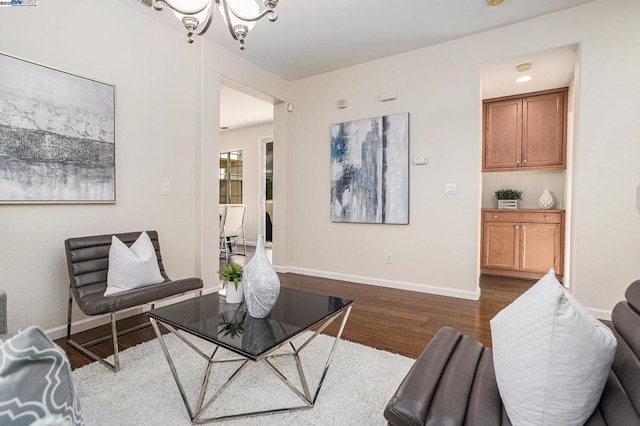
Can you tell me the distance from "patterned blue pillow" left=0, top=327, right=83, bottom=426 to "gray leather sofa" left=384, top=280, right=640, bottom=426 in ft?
2.83

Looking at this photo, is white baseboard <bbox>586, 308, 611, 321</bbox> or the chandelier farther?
white baseboard <bbox>586, 308, 611, 321</bbox>

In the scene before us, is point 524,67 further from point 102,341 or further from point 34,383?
point 102,341

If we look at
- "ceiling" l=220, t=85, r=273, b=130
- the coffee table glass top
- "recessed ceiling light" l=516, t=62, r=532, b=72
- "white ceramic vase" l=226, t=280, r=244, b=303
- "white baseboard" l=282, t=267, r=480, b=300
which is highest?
"ceiling" l=220, t=85, r=273, b=130

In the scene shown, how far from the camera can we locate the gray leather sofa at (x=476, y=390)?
2.87ft

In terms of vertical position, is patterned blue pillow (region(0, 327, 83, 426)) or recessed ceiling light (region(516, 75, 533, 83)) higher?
recessed ceiling light (region(516, 75, 533, 83))

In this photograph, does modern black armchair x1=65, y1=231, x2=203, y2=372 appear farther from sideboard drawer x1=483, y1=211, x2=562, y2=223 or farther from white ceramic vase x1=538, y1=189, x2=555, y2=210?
white ceramic vase x1=538, y1=189, x2=555, y2=210

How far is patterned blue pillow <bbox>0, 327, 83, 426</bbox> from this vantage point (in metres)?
0.41

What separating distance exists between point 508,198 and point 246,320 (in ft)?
14.6

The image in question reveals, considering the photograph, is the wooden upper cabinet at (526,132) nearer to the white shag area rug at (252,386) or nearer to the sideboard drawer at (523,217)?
the sideboard drawer at (523,217)

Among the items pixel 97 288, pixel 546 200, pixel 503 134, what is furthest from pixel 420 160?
pixel 97 288

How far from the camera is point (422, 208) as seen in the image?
3777mm

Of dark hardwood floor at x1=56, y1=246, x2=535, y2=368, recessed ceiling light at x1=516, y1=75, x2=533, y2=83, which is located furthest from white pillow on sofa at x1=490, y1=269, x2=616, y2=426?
recessed ceiling light at x1=516, y1=75, x2=533, y2=83

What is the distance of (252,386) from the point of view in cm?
180

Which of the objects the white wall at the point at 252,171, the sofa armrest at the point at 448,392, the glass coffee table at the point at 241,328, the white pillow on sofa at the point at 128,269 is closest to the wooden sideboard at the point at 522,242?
the glass coffee table at the point at 241,328
